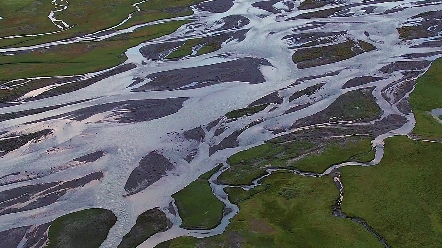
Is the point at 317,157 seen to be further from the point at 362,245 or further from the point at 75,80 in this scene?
the point at 75,80

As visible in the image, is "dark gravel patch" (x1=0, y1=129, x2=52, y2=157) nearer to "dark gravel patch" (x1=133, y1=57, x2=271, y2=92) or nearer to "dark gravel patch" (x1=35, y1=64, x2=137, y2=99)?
"dark gravel patch" (x1=35, y1=64, x2=137, y2=99)

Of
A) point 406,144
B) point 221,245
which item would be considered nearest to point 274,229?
point 221,245

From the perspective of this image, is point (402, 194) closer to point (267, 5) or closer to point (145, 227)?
point (145, 227)

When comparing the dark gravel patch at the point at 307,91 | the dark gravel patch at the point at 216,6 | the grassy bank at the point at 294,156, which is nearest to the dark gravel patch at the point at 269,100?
the dark gravel patch at the point at 307,91

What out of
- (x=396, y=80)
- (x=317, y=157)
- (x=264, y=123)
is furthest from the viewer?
(x=396, y=80)

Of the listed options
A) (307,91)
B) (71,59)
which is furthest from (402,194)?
(71,59)

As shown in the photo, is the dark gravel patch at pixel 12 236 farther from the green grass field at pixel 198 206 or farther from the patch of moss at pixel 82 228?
the green grass field at pixel 198 206
